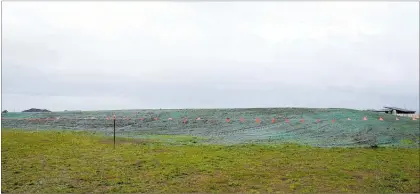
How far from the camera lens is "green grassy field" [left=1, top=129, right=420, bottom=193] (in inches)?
282

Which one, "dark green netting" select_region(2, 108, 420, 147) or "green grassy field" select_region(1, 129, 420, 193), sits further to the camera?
"dark green netting" select_region(2, 108, 420, 147)

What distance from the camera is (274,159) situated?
387 inches

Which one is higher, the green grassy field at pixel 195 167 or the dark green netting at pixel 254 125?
the dark green netting at pixel 254 125

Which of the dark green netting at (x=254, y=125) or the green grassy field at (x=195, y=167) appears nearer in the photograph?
the green grassy field at (x=195, y=167)

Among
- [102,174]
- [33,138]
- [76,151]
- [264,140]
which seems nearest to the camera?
[102,174]

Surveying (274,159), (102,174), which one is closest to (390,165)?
(274,159)

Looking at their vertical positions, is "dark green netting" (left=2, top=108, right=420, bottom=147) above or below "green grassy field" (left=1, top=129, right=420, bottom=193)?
above

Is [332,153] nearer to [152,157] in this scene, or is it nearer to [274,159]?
[274,159]

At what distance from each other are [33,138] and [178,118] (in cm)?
583

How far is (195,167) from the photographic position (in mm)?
8664

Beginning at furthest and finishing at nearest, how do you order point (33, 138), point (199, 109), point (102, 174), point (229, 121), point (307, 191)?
point (199, 109), point (229, 121), point (33, 138), point (102, 174), point (307, 191)

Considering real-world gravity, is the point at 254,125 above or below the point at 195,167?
above

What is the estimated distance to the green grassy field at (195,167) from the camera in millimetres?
7160

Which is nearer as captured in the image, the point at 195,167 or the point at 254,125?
the point at 195,167
